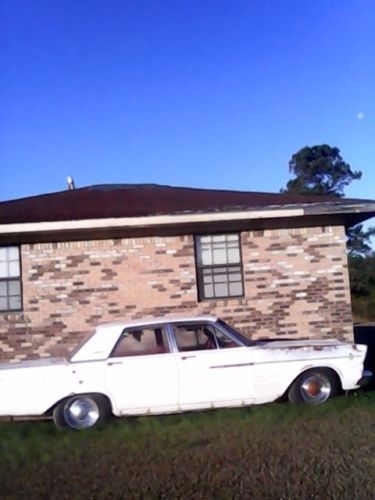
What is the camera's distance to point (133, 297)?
12.1 m

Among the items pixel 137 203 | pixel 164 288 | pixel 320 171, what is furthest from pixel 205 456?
pixel 320 171

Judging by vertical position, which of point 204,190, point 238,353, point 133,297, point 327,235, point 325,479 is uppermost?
point 204,190

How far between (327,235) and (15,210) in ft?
17.8

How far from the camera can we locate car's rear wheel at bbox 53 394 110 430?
825 centimetres

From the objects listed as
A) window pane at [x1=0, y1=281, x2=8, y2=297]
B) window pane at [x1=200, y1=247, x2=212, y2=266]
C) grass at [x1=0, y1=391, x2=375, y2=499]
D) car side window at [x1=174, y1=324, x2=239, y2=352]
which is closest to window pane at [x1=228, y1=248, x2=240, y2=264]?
window pane at [x1=200, y1=247, x2=212, y2=266]

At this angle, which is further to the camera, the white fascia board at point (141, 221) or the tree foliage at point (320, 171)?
the tree foliage at point (320, 171)

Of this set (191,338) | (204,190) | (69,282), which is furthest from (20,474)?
(204,190)

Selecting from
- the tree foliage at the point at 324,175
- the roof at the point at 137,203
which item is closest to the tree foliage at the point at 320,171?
the tree foliage at the point at 324,175

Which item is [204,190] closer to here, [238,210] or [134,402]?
[238,210]

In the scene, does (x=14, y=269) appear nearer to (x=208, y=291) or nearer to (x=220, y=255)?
(x=208, y=291)

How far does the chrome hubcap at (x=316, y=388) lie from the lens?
8.82 metres

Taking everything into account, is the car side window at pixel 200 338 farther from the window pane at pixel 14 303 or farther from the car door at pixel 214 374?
the window pane at pixel 14 303

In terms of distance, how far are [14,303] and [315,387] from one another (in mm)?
5645

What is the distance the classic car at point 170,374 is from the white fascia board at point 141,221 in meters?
2.86
